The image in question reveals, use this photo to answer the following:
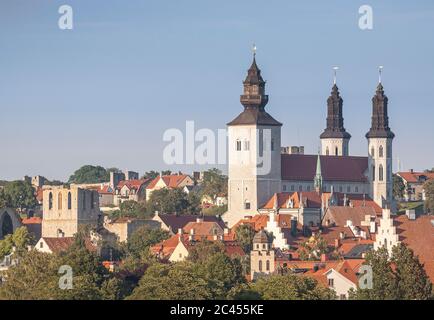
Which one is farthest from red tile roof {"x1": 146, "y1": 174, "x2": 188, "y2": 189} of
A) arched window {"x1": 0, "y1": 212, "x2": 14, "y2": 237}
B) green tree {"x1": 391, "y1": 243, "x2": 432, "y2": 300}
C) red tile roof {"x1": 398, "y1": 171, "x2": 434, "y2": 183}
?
green tree {"x1": 391, "y1": 243, "x2": 432, "y2": 300}

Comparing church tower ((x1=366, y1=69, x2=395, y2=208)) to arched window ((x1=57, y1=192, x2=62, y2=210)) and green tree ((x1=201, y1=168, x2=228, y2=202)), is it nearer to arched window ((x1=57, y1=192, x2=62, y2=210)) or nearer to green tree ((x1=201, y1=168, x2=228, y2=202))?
green tree ((x1=201, y1=168, x2=228, y2=202))

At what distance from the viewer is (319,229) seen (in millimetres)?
111812

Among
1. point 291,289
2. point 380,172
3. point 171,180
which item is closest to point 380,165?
point 380,172

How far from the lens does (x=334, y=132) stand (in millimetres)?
139750

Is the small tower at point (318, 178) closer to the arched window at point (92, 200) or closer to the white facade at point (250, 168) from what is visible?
the white facade at point (250, 168)

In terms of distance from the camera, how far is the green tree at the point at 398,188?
473 ft

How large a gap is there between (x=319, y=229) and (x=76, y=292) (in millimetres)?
47687

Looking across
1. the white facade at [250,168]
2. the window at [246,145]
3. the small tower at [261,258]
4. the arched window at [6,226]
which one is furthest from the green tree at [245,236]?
the window at [246,145]

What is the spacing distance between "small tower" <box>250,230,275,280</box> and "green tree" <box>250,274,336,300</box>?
10024 millimetres

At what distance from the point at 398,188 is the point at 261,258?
59376 mm

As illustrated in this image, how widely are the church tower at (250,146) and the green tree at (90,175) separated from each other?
2351 inches

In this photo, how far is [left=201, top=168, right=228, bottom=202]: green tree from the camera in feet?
504

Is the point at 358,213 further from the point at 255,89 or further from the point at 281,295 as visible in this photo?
the point at 281,295

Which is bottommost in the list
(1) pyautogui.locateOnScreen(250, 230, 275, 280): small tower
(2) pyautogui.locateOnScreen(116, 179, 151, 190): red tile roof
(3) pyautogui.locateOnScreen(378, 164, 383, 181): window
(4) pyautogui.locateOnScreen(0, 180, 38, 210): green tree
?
(1) pyautogui.locateOnScreen(250, 230, 275, 280): small tower
